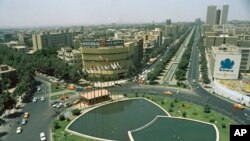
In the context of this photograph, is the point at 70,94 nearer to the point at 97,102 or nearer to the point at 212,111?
the point at 97,102

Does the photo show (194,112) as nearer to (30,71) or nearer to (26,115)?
(26,115)

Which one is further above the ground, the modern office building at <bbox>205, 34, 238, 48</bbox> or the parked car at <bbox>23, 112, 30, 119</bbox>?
the modern office building at <bbox>205, 34, 238, 48</bbox>

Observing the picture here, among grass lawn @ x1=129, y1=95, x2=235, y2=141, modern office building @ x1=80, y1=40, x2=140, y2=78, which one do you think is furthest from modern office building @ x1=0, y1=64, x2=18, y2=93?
grass lawn @ x1=129, y1=95, x2=235, y2=141

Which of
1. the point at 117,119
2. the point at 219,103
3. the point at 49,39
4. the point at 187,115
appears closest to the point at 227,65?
the point at 219,103

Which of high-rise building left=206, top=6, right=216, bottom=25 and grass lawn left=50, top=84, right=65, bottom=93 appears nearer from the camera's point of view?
grass lawn left=50, top=84, right=65, bottom=93

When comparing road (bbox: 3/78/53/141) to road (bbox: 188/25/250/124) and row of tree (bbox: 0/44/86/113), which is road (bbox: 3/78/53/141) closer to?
row of tree (bbox: 0/44/86/113)

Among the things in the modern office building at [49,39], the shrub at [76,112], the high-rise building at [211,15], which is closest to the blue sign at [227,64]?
the shrub at [76,112]

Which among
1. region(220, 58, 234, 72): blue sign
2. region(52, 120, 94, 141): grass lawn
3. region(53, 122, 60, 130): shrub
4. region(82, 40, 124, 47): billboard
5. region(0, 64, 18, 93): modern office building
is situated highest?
region(82, 40, 124, 47): billboard

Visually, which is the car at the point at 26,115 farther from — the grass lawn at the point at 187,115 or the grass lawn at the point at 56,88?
the grass lawn at the point at 56,88
